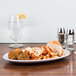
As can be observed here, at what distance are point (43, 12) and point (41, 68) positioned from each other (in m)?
0.84

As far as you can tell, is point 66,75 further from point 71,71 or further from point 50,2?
point 50,2

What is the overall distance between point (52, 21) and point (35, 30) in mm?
164

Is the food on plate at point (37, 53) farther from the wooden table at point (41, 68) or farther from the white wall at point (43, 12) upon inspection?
the white wall at point (43, 12)

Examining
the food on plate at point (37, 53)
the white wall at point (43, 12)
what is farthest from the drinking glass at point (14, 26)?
the food on plate at point (37, 53)

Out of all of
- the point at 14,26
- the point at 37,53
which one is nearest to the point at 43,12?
the point at 14,26

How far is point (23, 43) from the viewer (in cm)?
177

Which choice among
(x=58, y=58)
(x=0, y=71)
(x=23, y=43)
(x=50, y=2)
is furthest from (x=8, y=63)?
(x=50, y=2)

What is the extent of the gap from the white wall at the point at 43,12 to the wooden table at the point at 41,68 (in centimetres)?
67

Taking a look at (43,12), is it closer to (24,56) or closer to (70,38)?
(70,38)

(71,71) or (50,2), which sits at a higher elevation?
(50,2)

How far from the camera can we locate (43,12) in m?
1.73

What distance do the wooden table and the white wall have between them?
2.21 ft

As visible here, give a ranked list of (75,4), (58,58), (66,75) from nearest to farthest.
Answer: (66,75) → (58,58) → (75,4)

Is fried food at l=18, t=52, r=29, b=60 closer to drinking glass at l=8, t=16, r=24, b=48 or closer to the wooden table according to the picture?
the wooden table
